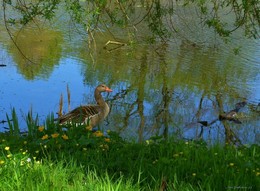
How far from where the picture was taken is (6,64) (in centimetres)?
1627

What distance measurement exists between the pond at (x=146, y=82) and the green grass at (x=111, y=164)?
310 centimetres

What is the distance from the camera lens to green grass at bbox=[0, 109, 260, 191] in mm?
4383

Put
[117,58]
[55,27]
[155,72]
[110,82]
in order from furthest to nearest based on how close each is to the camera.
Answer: [55,27] < [117,58] < [155,72] < [110,82]

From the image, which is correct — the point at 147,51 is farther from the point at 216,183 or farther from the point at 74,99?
the point at 216,183

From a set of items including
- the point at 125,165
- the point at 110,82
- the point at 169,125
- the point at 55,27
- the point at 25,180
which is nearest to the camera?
the point at 25,180

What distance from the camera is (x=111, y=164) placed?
16.8ft

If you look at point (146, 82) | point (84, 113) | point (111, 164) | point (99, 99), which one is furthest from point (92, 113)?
point (111, 164)

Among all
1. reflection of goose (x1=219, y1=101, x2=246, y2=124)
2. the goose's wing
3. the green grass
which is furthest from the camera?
reflection of goose (x1=219, y1=101, x2=246, y2=124)

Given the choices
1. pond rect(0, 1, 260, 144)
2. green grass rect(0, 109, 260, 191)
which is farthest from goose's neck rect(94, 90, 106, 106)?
green grass rect(0, 109, 260, 191)

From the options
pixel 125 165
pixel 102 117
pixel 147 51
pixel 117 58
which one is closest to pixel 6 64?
pixel 117 58

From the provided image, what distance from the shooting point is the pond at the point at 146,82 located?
11.3 metres

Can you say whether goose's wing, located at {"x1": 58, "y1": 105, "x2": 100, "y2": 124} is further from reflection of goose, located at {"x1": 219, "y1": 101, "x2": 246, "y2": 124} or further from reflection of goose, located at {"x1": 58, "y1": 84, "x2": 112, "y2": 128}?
reflection of goose, located at {"x1": 219, "y1": 101, "x2": 246, "y2": 124}

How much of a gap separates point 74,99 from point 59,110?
1.60 metres

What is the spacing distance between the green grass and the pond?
3105 mm
